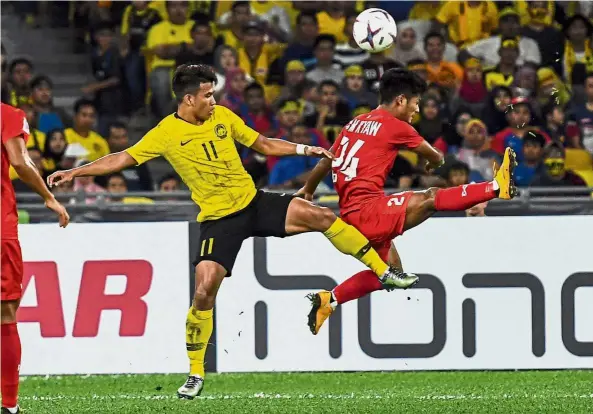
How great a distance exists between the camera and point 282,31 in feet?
49.9

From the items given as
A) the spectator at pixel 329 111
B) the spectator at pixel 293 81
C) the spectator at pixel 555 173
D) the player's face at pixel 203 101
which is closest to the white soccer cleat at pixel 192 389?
the player's face at pixel 203 101

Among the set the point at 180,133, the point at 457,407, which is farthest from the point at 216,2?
the point at 457,407

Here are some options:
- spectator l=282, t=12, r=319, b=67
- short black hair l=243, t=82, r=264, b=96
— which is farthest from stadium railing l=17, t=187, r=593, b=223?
spectator l=282, t=12, r=319, b=67

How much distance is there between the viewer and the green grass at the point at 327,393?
8.72m

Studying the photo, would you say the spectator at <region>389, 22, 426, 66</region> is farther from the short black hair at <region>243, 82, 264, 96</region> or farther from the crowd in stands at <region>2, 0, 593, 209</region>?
the short black hair at <region>243, 82, 264, 96</region>

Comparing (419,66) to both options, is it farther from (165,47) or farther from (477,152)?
(165,47)

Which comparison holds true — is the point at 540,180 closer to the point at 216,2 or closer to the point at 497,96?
the point at 497,96

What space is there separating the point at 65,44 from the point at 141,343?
5695mm

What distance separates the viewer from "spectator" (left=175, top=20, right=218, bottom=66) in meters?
14.6

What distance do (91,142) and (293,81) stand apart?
7.84 ft

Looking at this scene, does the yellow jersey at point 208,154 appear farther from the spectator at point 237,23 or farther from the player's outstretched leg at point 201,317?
the spectator at point 237,23

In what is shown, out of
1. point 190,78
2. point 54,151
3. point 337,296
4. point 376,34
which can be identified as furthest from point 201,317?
point 54,151

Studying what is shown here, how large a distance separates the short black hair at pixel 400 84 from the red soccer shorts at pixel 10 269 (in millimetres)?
3156

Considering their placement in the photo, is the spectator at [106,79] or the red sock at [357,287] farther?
the spectator at [106,79]
